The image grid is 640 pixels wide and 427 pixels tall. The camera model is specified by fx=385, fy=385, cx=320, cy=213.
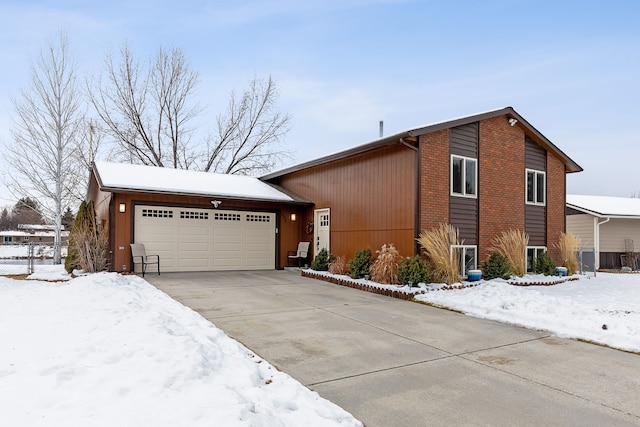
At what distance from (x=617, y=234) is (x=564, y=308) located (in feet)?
41.8

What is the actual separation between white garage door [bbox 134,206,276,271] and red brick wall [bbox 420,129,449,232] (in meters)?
5.81

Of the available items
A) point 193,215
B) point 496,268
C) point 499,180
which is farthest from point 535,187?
point 193,215

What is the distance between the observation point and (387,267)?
8.67 m

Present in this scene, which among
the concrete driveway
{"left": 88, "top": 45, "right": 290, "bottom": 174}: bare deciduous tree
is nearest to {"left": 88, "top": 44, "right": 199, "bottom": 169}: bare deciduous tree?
{"left": 88, "top": 45, "right": 290, "bottom": 174}: bare deciduous tree

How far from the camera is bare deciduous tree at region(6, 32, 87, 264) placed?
16828mm

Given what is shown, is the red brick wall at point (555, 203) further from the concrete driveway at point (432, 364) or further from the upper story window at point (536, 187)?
the concrete driveway at point (432, 364)

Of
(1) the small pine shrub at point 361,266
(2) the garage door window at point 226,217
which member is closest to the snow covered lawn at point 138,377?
(1) the small pine shrub at point 361,266

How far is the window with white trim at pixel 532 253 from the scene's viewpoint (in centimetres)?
1125

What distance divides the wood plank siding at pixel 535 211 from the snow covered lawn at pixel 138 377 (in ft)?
33.2

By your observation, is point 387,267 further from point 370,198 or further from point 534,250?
point 534,250

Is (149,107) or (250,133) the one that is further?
(250,133)

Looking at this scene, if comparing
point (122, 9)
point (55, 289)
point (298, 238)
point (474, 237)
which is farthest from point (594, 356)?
point (122, 9)

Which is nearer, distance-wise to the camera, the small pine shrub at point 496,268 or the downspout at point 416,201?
the downspout at point 416,201

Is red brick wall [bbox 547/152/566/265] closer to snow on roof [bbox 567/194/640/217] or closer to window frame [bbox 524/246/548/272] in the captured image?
window frame [bbox 524/246/548/272]
